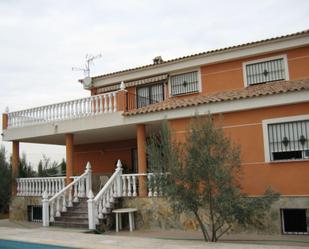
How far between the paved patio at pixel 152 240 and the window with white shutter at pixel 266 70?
717cm

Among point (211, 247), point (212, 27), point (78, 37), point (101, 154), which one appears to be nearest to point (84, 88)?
point (101, 154)

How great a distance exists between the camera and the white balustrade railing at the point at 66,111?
16.6m

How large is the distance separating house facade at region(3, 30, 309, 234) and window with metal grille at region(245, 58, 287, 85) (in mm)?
43

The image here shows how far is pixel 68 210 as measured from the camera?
53.8ft

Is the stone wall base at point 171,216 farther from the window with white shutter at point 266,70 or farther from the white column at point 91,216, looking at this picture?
the window with white shutter at point 266,70

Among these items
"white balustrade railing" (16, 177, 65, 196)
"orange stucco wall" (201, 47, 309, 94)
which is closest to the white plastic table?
"white balustrade railing" (16, 177, 65, 196)

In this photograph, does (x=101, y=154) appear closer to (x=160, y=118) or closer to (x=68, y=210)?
(x=68, y=210)

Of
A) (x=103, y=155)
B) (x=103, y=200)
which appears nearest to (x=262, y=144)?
(x=103, y=200)

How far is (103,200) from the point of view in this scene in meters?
14.9

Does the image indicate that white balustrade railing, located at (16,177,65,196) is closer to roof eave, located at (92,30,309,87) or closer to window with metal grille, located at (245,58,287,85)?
roof eave, located at (92,30,309,87)

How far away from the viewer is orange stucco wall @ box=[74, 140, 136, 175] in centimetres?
2117

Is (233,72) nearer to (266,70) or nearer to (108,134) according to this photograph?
(266,70)

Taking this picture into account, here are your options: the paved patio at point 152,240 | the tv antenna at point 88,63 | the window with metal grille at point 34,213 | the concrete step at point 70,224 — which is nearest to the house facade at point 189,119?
the window with metal grille at point 34,213

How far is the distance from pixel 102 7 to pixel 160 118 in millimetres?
4676
